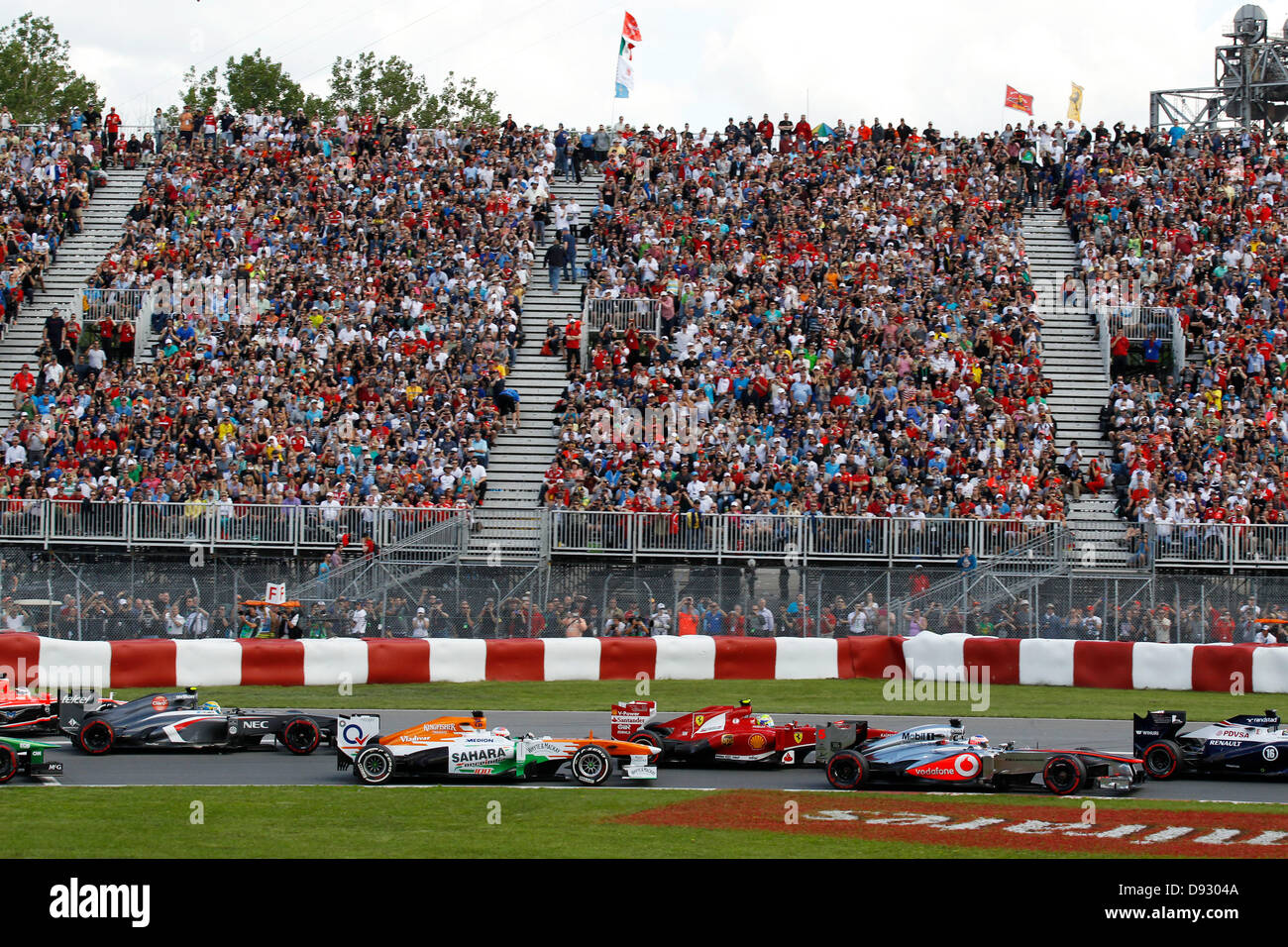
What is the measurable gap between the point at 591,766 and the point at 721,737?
1.90 meters

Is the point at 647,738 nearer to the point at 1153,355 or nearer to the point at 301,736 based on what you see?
the point at 301,736

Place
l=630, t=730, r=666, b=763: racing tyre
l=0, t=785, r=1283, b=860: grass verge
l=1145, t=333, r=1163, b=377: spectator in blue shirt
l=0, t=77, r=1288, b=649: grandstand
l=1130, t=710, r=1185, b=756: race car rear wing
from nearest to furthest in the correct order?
l=0, t=785, r=1283, b=860: grass verge < l=1130, t=710, r=1185, b=756: race car rear wing < l=630, t=730, r=666, b=763: racing tyre < l=0, t=77, r=1288, b=649: grandstand < l=1145, t=333, r=1163, b=377: spectator in blue shirt

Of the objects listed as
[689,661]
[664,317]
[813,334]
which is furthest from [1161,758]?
[664,317]

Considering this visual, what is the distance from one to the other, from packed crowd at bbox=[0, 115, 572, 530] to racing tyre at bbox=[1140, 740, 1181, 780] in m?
16.9

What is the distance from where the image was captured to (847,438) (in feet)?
111

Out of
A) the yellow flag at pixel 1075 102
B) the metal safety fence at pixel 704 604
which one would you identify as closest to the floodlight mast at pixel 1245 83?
the yellow flag at pixel 1075 102

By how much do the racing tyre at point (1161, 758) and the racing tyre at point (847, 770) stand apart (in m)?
3.23

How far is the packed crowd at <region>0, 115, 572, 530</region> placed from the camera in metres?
33.1

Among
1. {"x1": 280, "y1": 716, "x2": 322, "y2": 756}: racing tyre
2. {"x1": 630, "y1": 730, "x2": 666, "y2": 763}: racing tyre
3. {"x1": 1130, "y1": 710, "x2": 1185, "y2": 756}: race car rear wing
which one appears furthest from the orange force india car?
{"x1": 1130, "y1": 710, "x2": 1185, "y2": 756}: race car rear wing

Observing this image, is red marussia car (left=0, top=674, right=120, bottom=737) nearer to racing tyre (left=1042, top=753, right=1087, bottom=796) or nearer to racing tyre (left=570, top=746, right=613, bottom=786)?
racing tyre (left=570, top=746, right=613, bottom=786)

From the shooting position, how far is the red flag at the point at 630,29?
45.9 meters

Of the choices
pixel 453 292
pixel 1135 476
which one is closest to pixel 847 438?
pixel 1135 476

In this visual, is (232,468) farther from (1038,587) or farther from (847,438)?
(1038,587)
